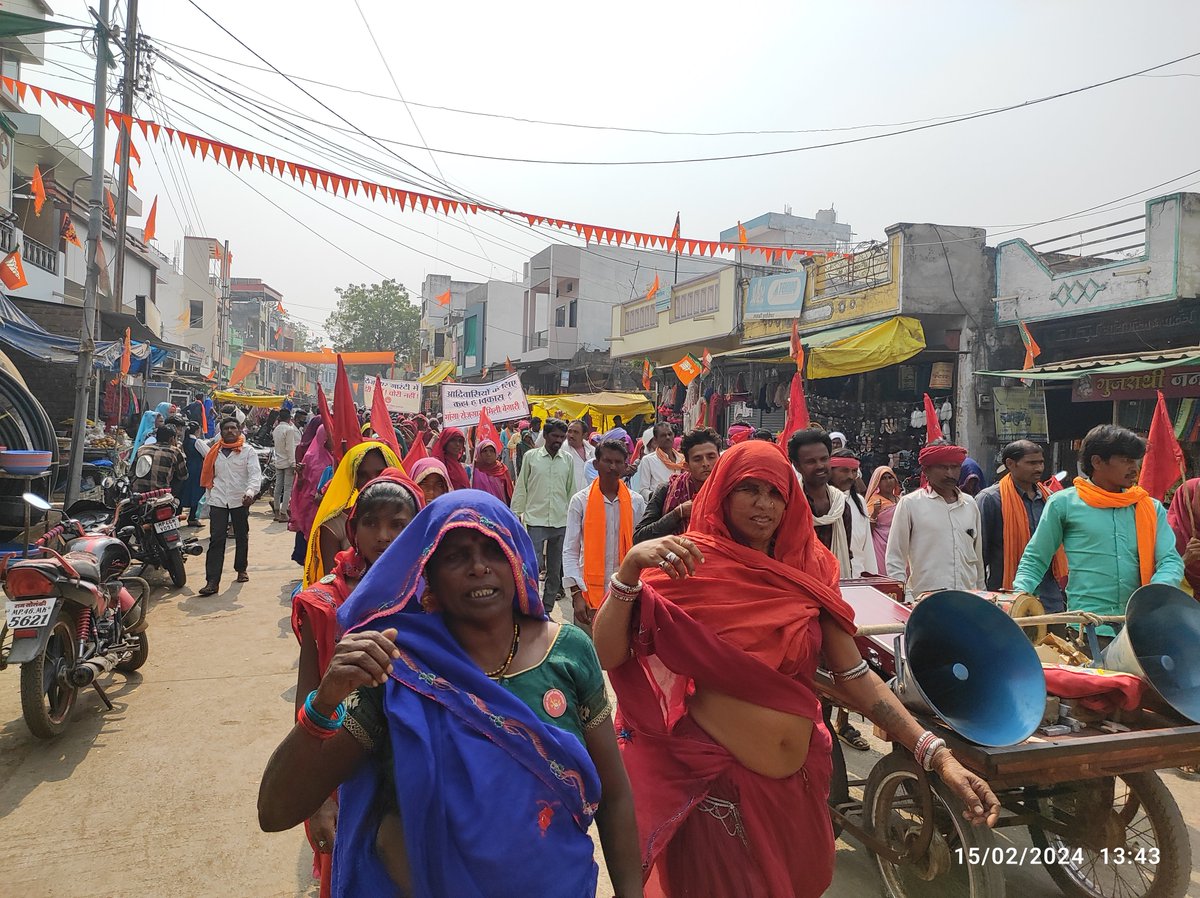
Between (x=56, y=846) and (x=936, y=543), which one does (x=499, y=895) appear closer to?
(x=56, y=846)

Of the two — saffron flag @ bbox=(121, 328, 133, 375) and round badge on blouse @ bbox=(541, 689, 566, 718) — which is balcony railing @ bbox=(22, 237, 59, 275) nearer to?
saffron flag @ bbox=(121, 328, 133, 375)

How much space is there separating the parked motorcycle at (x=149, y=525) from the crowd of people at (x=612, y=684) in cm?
482

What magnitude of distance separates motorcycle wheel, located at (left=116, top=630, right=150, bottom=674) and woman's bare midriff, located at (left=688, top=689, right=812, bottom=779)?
4.85m

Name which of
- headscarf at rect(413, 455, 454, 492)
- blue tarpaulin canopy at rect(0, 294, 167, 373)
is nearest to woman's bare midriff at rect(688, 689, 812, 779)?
headscarf at rect(413, 455, 454, 492)

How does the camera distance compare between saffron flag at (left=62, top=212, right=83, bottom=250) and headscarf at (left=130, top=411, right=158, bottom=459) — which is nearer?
headscarf at (left=130, top=411, right=158, bottom=459)

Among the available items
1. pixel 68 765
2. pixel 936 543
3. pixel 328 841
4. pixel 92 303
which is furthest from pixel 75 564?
pixel 92 303

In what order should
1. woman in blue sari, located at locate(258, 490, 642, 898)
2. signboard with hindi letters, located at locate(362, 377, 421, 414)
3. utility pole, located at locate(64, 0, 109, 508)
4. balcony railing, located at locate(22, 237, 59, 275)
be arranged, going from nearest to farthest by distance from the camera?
woman in blue sari, located at locate(258, 490, 642, 898) < utility pole, located at locate(64, 0, 109, 508) < signboard with hindi letters, located at locate(362, 377, 421, 414) < balcony railing, located at locate(22, 237, 59, 275)

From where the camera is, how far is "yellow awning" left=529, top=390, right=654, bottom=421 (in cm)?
1916

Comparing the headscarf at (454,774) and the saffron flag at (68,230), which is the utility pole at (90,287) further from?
the saffron flag at (68,230)

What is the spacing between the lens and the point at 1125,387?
31.7 ft

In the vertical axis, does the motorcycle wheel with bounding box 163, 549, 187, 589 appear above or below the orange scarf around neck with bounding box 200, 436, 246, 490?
below

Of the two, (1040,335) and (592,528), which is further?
(1040,335)

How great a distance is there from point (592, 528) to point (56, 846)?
3246 mm

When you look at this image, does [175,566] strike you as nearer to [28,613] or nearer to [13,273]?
[28,613]
